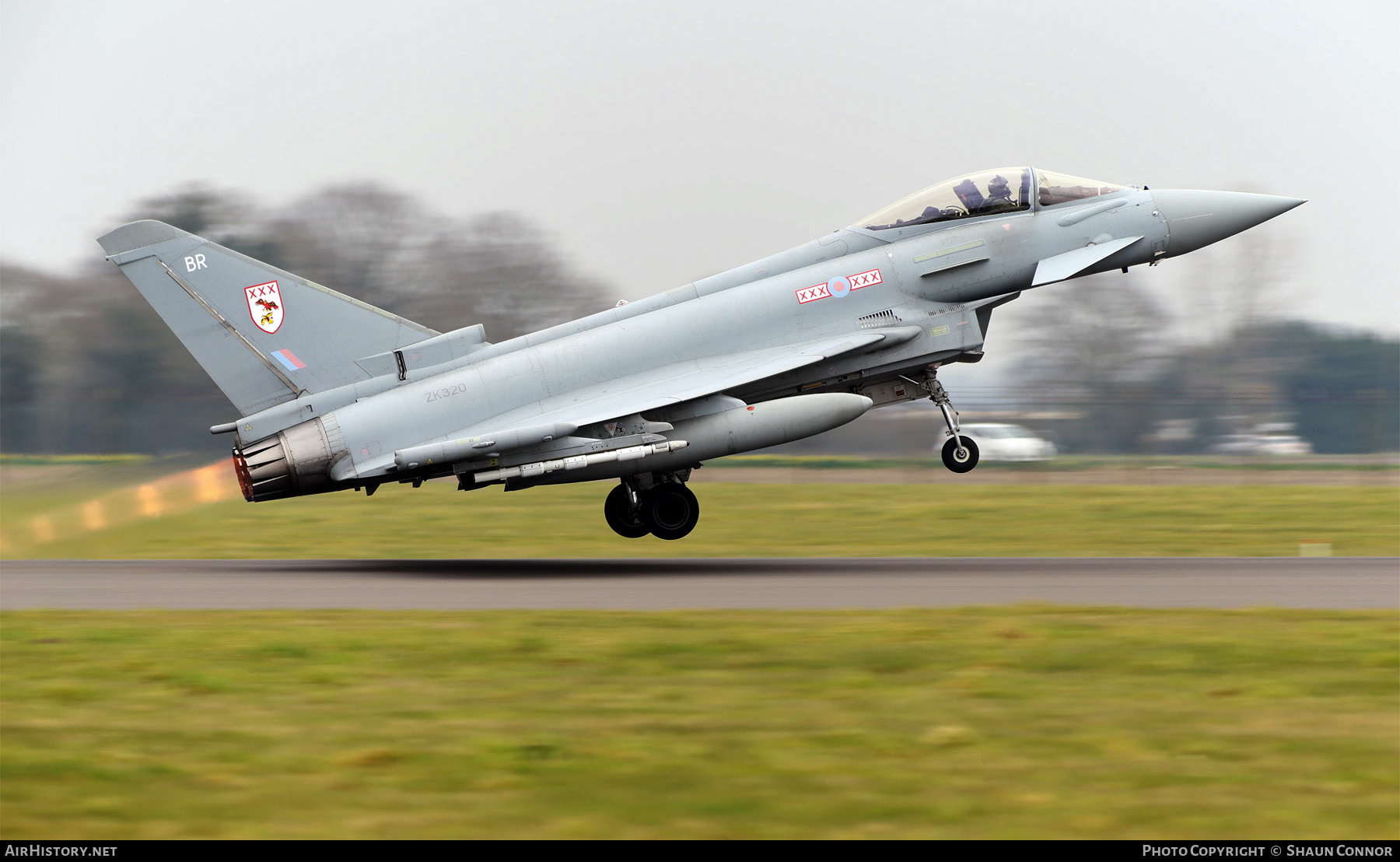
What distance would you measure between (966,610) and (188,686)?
21.7ft

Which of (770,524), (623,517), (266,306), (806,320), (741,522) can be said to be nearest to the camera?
(266,306)

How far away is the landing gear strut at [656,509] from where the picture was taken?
55.7 feet

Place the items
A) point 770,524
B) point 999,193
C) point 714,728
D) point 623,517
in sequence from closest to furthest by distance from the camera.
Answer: point 714,728 → point 999,193 → point 623,517 → point 770,524

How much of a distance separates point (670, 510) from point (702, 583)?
347cm

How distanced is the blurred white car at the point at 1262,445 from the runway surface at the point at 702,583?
29164 mm

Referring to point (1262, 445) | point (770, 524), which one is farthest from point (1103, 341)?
point (770, 524)

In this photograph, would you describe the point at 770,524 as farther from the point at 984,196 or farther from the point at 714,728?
the point at 714,728

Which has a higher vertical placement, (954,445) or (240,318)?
(240,318)

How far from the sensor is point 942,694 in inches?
306

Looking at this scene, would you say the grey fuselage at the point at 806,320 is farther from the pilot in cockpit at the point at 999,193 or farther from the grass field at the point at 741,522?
the grass field at the point at 741,522

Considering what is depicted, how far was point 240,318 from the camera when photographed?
52.1ft

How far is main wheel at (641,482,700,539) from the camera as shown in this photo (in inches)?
669

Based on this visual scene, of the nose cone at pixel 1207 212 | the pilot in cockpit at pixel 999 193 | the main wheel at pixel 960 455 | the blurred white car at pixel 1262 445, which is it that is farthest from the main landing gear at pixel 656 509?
the blurred white car at pixel 1262 445

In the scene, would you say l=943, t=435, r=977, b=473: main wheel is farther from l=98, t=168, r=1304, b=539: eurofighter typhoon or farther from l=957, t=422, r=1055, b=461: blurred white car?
l=957, t=422, r=1055, b=461: blurred white car
